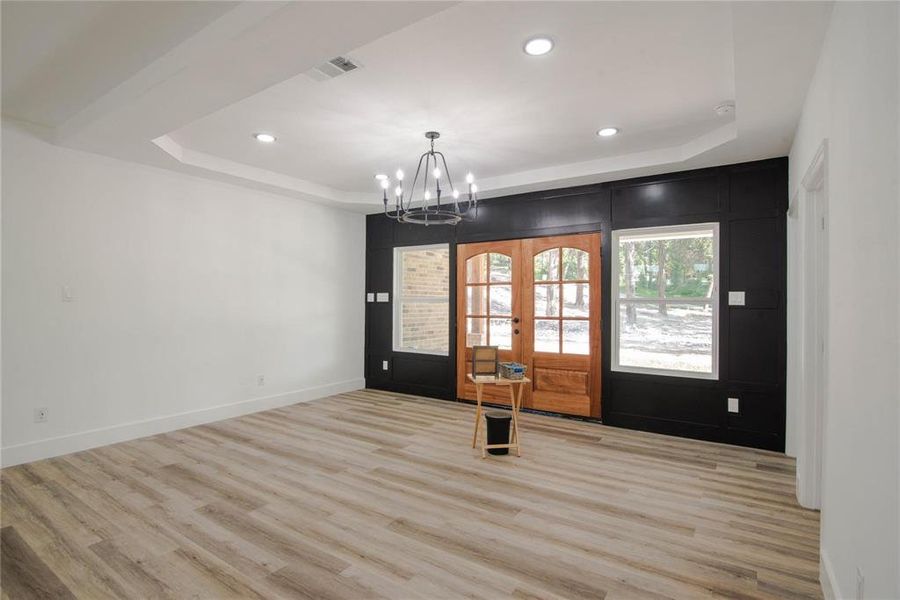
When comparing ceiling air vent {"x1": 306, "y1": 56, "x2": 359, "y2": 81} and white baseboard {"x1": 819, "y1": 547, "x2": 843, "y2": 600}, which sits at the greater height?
ceiling air vent {"x1": 306, "y1": 56, "x2": 359, "y2": 81}

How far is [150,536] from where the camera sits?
8.35ft

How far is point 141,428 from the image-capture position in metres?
4.38

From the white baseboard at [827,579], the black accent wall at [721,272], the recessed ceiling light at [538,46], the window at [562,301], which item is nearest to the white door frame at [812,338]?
the white baseboard at [827,579]

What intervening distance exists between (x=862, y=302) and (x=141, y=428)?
5.29 meters

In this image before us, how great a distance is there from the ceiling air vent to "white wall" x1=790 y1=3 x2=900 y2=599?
7.73 feet

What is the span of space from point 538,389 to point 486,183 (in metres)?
2.46

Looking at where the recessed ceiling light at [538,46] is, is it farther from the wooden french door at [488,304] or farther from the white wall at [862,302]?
the wooden french door at [488,304]

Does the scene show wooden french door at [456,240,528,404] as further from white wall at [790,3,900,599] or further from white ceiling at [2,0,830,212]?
white wall at [790,3,900,599]

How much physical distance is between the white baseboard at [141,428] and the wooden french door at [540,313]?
2.14m

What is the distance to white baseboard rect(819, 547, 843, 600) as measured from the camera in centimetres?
187

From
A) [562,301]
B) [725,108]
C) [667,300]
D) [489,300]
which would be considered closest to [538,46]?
[725,108]

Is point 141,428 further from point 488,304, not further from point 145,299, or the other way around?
point 488,304

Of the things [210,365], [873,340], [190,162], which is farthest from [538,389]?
[190,162]

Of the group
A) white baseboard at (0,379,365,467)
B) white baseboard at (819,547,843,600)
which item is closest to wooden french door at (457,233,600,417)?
white baseboard at (0,379,365,467)
